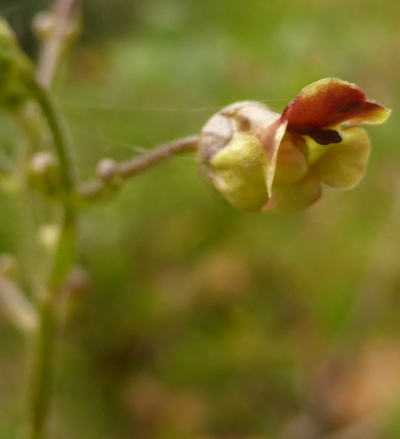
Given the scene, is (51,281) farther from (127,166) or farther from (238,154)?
(238,154)

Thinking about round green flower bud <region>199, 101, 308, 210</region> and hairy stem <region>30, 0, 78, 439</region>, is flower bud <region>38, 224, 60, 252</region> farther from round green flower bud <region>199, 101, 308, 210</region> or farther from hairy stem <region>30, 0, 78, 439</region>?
round green flower bud <region>199, 101, 308, 210</region>

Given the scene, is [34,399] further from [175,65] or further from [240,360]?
[240,360]

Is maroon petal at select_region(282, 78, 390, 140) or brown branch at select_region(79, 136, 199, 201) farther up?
maroon petal at select_region(282, 78, 390, 140)

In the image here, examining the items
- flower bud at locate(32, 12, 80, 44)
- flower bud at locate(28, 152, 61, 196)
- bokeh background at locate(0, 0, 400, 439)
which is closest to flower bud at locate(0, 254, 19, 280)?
flower bud at locate(28, 152, 61, 196)

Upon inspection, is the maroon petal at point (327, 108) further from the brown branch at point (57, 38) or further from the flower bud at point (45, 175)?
the brown branch at point (57, 38)

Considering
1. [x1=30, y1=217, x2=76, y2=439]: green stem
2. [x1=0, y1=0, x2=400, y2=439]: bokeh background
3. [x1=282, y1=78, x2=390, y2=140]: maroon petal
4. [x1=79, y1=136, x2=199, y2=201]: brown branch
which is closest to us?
[x1=282, y1=78, x2=390, y2=140]: maroon petal

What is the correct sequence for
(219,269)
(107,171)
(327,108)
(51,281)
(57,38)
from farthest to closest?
1. (219,269)
2. (57,38)
3. (51,281)
4. (107,171)
5. (327,108)

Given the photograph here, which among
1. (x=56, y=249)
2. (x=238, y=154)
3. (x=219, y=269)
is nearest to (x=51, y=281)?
(x=56, y=249)

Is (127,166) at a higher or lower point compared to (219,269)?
higher
